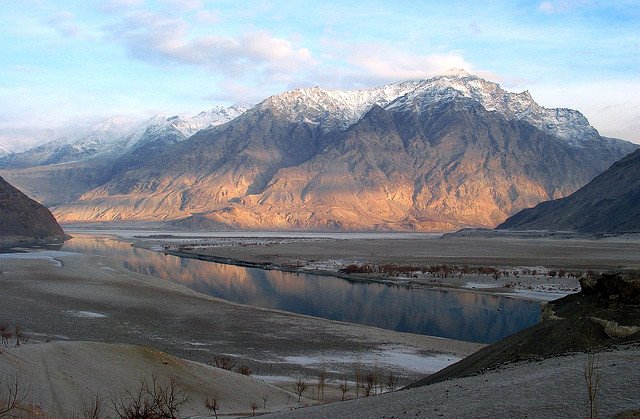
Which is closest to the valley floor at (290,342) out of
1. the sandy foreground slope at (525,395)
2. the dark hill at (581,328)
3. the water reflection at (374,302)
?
the sandy foreground slope at (525,395)

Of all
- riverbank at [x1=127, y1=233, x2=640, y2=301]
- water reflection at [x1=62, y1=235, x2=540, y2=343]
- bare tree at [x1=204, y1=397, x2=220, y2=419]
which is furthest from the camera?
riverbank at [x1=127, y1=233, x2=640, y2=301]

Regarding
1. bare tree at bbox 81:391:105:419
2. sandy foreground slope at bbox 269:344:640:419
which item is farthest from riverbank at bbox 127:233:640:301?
bare tree at bbox 81:391:105:419

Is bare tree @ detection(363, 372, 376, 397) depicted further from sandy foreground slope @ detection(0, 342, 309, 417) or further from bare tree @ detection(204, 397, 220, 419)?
bare tree @ detection(204, 397, 220, 419)

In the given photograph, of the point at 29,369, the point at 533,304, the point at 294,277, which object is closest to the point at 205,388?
the point at 29,369

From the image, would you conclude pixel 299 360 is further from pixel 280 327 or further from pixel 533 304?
pixel 533 304

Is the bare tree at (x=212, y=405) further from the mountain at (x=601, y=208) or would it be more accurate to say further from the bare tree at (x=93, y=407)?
the mountain at (x=601, y=208)

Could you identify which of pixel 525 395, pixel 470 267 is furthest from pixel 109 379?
pixel 470 267
